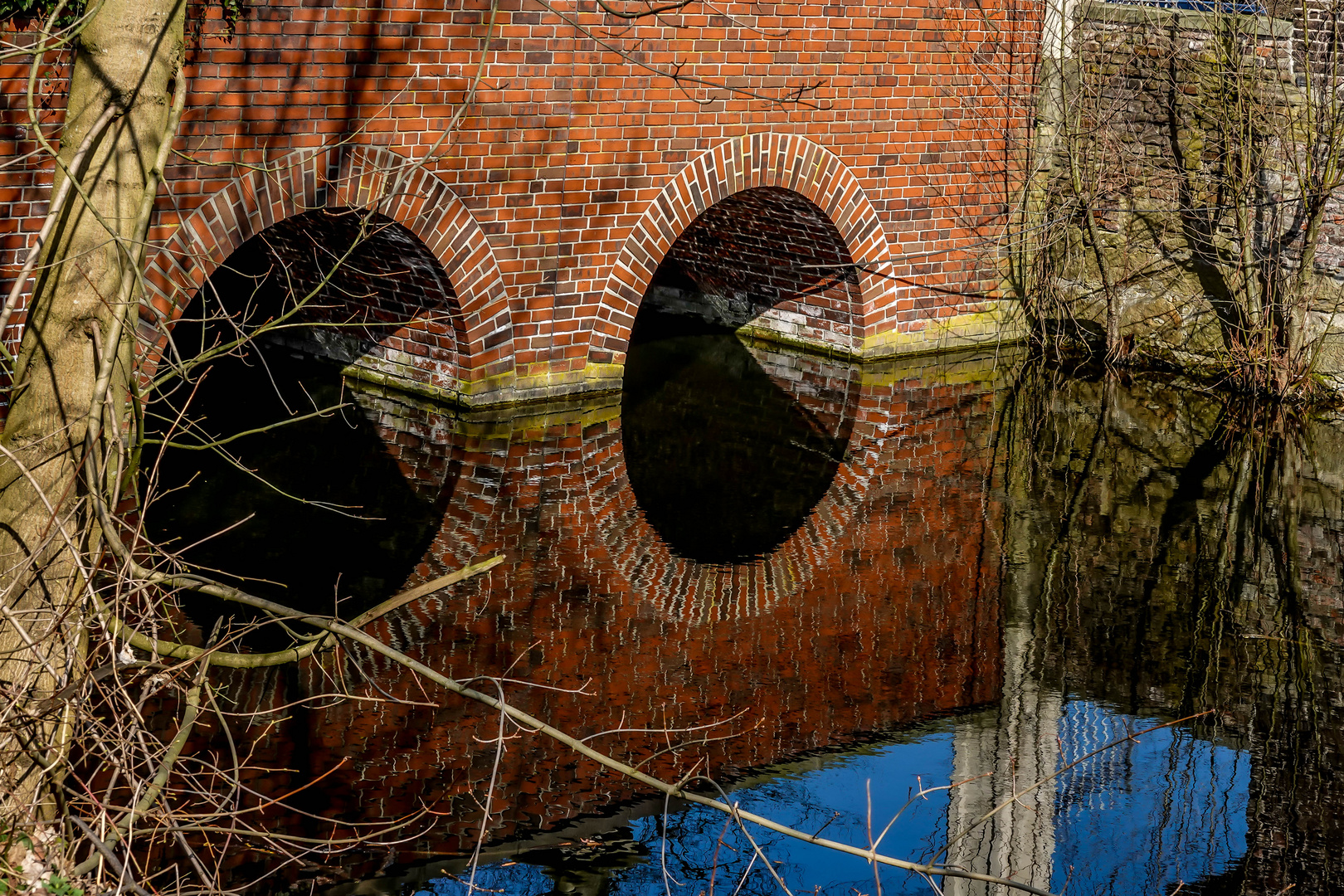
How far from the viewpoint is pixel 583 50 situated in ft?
27.0

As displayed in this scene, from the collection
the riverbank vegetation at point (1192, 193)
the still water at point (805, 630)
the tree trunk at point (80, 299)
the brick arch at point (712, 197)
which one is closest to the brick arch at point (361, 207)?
the still water at point (805, 630)

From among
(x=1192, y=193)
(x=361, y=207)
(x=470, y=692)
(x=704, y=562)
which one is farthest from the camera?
(x=1192, y=193)

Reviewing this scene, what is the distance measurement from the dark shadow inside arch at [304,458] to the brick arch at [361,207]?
0.17 m

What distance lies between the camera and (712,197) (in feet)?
29.9

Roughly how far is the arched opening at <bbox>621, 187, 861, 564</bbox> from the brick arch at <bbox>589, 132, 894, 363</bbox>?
0.70 ft

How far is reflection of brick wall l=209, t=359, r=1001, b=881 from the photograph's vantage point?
4.57 metres

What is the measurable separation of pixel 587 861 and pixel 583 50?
5437mm

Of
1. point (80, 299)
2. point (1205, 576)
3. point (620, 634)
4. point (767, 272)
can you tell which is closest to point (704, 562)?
point (620, 634)

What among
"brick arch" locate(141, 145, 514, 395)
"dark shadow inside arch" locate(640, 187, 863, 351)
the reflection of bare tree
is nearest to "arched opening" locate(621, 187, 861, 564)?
"dark shadow inside arch" locate(640, 187, 863, 351)

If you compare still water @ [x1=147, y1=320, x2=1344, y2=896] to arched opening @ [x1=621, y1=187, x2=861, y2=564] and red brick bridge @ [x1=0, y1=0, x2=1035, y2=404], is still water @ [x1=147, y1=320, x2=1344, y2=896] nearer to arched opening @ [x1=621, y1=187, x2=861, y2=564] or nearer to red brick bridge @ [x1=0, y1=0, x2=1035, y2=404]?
arched opening @ [x1=621, y1=187, x2=861, y2=564]

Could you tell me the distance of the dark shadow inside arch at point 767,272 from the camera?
10.1 metres

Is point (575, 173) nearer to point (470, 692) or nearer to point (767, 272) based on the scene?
point (767, 272)

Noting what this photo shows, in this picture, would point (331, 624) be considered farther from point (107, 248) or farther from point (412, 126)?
point (412, 126)

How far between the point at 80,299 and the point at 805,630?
3.29 metres
